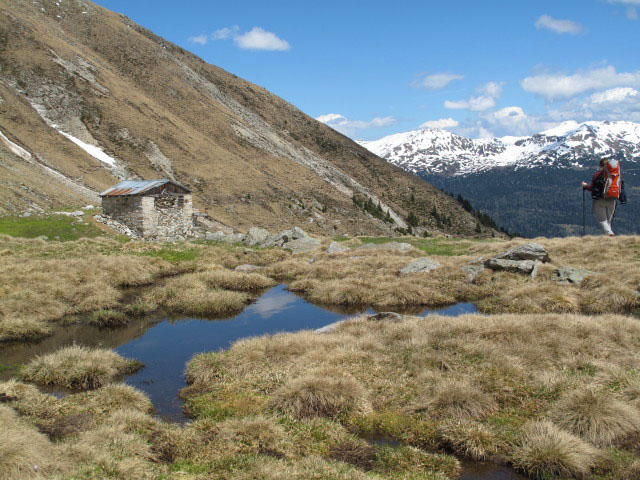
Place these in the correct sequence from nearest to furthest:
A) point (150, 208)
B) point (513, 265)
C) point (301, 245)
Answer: point (513, 265) < point (301, 245) < point (150, 208)

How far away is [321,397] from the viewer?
10008 mm

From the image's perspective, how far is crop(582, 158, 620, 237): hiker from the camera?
67.7 ft

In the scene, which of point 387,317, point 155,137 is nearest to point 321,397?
point 387,317

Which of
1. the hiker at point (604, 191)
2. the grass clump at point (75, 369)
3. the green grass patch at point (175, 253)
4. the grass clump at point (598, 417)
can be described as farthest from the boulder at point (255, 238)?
the grass clump at point (598, 417)

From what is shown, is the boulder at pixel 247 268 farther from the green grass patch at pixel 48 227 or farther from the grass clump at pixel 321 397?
the grass clump at pixel 321 397

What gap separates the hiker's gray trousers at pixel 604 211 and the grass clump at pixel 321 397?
58.3ft

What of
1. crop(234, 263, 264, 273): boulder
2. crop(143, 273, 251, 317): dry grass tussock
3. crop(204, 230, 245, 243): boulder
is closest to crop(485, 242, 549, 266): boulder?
crop(143, 273, 251, 317): dry grass tussock

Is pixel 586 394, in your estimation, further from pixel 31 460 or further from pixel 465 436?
pixel 31 460

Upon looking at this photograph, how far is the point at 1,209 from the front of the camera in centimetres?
3709

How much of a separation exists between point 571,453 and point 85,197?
57.0 meters

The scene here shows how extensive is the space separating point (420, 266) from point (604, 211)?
940cm

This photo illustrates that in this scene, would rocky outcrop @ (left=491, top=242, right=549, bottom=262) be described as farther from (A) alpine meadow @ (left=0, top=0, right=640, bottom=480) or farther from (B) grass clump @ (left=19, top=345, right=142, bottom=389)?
(B) grass clump @ (left=19, top=345, right=142, bottom=389)

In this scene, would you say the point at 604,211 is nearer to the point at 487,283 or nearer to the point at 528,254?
the point at 528,254

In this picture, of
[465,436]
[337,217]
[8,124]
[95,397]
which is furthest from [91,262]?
[337,217]
